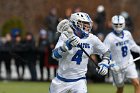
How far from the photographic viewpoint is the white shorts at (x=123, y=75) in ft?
50.5

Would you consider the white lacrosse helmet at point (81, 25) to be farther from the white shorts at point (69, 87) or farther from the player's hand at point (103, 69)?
the white shorts at point (69, 87)

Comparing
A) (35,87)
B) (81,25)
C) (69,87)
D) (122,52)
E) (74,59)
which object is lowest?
(35,87)

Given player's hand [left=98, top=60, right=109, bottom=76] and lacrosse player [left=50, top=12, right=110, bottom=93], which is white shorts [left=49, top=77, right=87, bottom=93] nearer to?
lacrosse player [left=50, top=12, right=110, bottom=93]

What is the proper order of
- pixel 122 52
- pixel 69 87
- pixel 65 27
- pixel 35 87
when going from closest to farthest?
pixel 65 27, pixel 69 87, pixel 122 52, pixel 35 87

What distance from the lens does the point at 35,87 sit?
19.8 metres

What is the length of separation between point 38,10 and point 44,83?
12.3m

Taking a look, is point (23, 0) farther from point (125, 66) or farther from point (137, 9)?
point (125, 66)

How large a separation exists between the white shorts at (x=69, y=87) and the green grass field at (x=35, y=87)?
631 centimetres

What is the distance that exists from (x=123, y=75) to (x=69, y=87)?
14.3 ft

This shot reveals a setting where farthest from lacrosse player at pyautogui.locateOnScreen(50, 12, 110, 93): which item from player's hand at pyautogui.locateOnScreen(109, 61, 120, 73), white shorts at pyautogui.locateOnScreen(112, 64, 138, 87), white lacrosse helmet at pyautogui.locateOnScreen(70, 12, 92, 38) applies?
white shorts at pyautogui.locateOnScreen(112, 64, 138, 87)

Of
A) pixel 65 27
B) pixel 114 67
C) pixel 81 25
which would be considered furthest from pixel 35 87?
pixel 65 27

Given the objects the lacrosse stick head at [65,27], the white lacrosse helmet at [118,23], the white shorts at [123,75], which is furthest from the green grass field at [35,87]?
the lacrosse stick head at [65,27]

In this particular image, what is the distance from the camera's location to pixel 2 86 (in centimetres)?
1984

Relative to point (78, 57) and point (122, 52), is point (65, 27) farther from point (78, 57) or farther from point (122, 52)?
point (122, 52)
